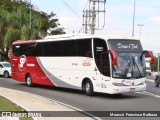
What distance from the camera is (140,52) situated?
22.2 meters

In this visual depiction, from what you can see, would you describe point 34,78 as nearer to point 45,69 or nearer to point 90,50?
point 45,69

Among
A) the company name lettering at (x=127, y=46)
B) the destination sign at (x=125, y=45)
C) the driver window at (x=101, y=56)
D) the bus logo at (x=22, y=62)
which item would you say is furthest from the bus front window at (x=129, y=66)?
the bus logo at (x=22, y=62)

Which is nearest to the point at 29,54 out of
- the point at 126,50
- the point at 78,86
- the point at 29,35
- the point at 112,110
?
the point at 78,86

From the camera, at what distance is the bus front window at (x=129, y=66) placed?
2112 cm

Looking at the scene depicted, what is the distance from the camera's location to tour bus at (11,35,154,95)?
21.2 metres

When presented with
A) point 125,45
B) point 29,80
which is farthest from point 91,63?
point 29,80

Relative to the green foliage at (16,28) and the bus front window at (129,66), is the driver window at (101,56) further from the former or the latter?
the green foliage at (16,28)

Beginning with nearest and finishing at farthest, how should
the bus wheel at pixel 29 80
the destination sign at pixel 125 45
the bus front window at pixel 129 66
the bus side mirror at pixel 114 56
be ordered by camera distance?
1. the bus side mirror at pixel 114 56
2. the bus front window at pixel 129 66
3. the destination sign at pixel 125 45
4. the bus wheel at pixel 29 80

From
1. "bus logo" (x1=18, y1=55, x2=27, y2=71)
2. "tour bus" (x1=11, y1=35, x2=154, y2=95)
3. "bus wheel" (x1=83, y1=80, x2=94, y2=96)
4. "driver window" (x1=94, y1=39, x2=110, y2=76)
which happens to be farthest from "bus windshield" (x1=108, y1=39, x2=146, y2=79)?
"bus logo" (x1=18, y1=55, x2=27, y2=71)

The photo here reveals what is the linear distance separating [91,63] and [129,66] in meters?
2.09

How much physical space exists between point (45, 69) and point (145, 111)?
1180 centimetres

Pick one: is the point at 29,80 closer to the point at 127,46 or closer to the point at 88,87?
the point at 88,87

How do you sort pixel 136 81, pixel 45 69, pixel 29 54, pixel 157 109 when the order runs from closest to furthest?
pixel 157 109 → pixel 136 81 → pixel 45 69 → pixel 29 54

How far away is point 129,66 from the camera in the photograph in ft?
70.1
